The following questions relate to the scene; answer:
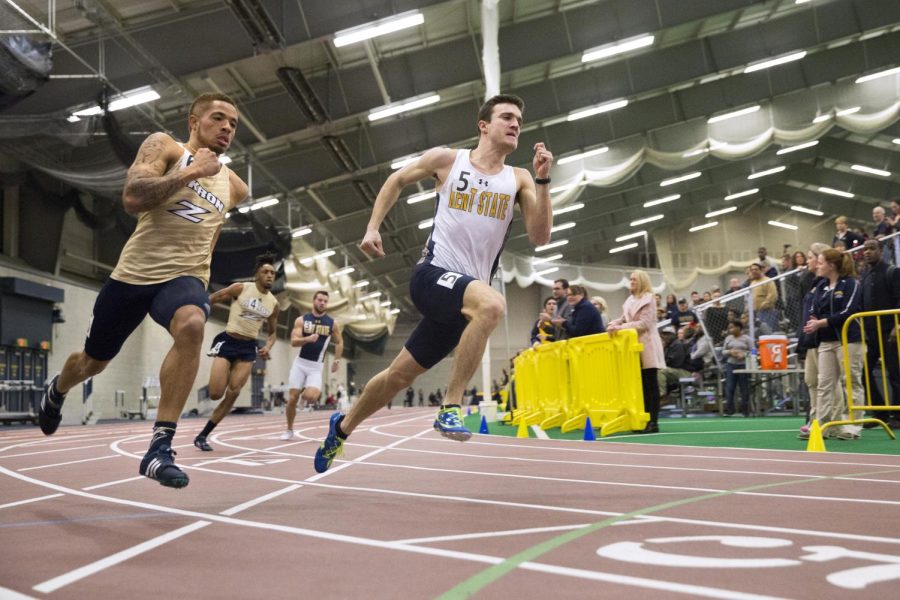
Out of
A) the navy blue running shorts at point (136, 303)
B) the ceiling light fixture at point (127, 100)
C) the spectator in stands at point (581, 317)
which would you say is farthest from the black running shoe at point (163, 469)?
the ceiling light fixture at point (127, 100)

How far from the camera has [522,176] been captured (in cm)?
475

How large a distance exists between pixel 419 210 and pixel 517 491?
2560cm

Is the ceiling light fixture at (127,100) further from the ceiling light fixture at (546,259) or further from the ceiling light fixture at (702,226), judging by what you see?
the ceiling light fixture at (702,226)

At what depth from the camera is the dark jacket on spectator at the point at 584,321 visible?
10.7 meters

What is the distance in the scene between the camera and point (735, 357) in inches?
531

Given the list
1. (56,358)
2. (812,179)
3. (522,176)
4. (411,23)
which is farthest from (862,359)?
(812,179)

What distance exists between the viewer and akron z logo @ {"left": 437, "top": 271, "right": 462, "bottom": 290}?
13.9ft

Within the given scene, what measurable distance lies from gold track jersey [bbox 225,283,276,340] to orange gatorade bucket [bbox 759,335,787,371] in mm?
7918

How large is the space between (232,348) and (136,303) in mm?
4095

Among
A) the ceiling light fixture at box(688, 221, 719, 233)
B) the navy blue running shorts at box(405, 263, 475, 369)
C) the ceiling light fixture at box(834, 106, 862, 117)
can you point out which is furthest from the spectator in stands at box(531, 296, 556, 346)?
the ceiling light fixture at box(688, 221, 719, 233)

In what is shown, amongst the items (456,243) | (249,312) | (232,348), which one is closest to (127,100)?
(249,312)

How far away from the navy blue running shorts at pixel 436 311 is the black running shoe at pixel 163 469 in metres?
1.30

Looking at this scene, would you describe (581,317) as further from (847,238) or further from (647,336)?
(847,238)

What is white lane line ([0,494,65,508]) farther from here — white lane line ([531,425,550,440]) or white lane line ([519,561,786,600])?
white lane line ([531,425,550,440])
